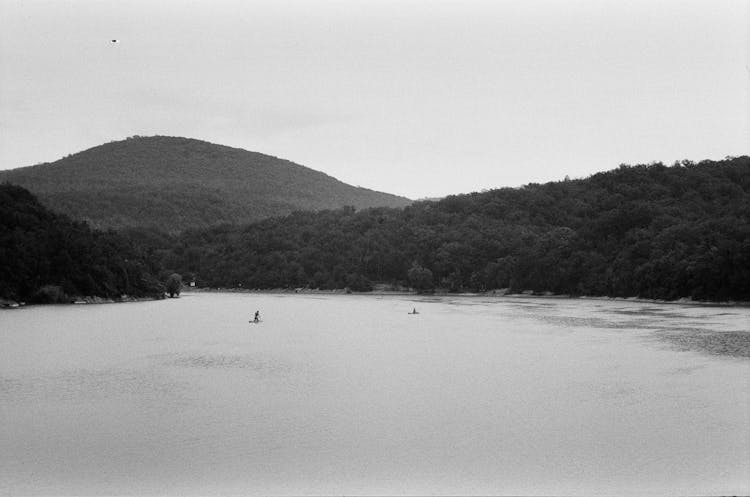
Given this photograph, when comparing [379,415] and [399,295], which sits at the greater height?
[399,295]

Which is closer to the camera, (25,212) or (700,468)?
(700,468)

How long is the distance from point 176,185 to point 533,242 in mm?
91804

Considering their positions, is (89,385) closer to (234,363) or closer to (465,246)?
(234,363)

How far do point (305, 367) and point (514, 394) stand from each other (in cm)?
984

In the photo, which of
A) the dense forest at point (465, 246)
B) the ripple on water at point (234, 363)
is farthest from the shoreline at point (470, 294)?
the ripple on water at point (234, 363)

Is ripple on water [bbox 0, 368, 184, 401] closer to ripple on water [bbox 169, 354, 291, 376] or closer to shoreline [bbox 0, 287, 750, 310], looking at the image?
ripple on water [bbox 169, 354, 291, 376]

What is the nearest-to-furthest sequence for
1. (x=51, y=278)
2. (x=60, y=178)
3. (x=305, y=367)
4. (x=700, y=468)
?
(x=700, y=468), (x=305, y=367), (x=51, y=278), (x=60, y=178)

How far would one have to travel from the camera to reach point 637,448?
17.2 meters

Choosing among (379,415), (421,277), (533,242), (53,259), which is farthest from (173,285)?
(379,415)

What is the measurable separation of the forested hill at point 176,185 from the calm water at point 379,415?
396 feet

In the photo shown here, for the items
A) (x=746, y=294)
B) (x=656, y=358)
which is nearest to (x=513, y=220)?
(x=746, y=294)

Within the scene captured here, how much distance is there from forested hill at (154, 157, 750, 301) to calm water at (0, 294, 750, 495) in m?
40.4

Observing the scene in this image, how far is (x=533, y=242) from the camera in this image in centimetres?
11606

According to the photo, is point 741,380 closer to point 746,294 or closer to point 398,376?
point 398,376
